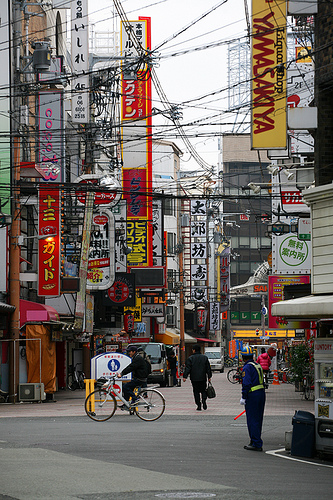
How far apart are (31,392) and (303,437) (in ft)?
49.4

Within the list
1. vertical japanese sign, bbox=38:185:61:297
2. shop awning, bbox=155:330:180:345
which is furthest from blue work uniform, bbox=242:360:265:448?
shop awning, bbox=155:330:180:345

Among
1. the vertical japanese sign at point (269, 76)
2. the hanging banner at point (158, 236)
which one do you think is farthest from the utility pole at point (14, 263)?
the hanging banner at point (158, 236)

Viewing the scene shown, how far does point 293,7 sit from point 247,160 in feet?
349

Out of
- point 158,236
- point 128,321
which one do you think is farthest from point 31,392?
point 158,236

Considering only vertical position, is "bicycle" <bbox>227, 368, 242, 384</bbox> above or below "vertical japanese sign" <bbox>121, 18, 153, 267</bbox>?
below

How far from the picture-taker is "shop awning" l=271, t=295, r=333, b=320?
12891 millimetres

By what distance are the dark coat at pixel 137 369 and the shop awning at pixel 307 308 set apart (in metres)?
6.19

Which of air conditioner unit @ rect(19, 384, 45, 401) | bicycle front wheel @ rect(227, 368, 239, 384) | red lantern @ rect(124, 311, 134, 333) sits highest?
red lantern @ rect(124, 311, 134, 333)

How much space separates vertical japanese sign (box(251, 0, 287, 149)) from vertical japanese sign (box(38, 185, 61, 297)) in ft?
37.6

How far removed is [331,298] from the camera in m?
13.5

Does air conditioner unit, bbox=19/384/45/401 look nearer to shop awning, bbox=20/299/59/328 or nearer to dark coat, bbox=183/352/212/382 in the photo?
shop awning, bbox=20/299/59/328

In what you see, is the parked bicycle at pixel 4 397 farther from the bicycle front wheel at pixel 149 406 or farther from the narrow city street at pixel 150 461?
the bicycle front wheel at pixel 149 406

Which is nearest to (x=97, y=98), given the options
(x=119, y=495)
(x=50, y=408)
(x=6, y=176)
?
(x=6, y=176)

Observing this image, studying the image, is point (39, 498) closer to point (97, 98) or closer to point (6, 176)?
point (6, 176)
